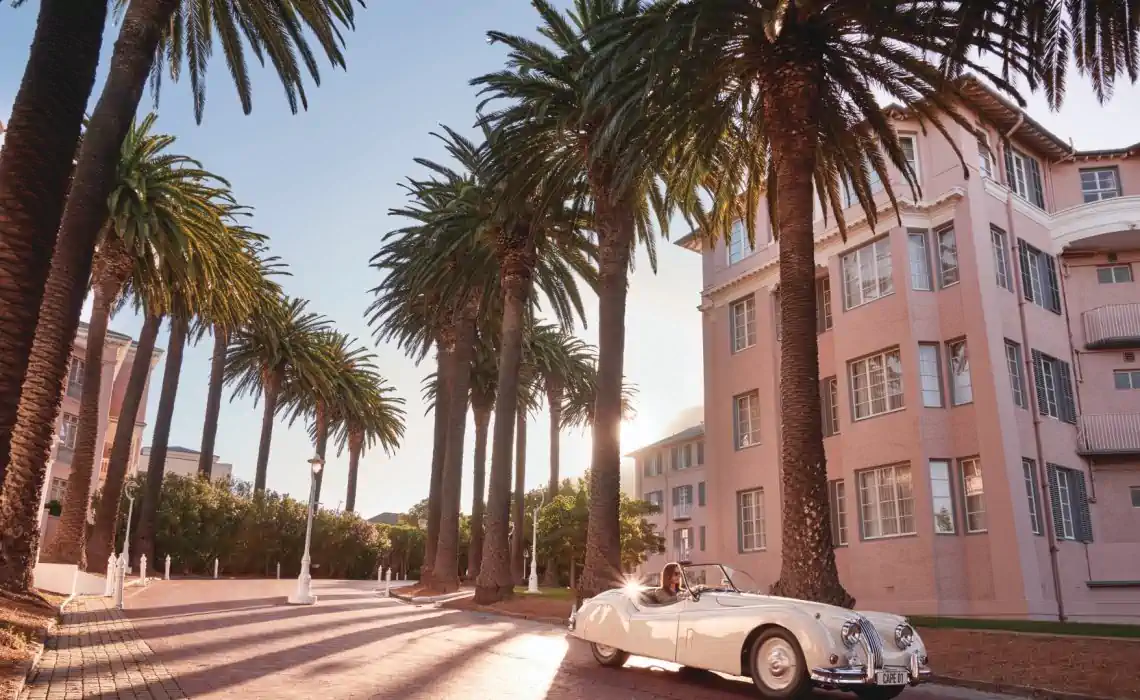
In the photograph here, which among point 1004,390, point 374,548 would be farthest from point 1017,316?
point 374,548

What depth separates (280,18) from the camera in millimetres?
18750

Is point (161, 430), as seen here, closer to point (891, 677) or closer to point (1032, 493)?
point (1032, 493)

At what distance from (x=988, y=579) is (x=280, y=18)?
21.4 metres

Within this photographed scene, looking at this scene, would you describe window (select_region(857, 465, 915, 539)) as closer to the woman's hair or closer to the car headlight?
the woman's hair

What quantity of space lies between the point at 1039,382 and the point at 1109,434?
9.94 ft

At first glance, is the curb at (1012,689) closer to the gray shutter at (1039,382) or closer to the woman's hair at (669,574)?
the woman's hair at (669,574)

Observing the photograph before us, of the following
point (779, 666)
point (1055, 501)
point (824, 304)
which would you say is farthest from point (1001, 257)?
point (779, 666)

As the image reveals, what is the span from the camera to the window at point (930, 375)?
24.4 metres

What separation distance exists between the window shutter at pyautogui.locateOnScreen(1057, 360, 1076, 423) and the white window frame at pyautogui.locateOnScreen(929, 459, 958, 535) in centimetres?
524

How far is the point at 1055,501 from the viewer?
80.4ft

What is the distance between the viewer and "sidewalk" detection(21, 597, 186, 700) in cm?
824

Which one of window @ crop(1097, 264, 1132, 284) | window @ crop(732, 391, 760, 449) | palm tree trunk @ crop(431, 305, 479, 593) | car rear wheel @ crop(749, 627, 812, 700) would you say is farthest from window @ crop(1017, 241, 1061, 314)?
car rear wheel @ crop(749, 627, 812, 700)

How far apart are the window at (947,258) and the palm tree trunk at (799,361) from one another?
10.0 metres

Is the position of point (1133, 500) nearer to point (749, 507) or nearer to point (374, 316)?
point (749, 507)
